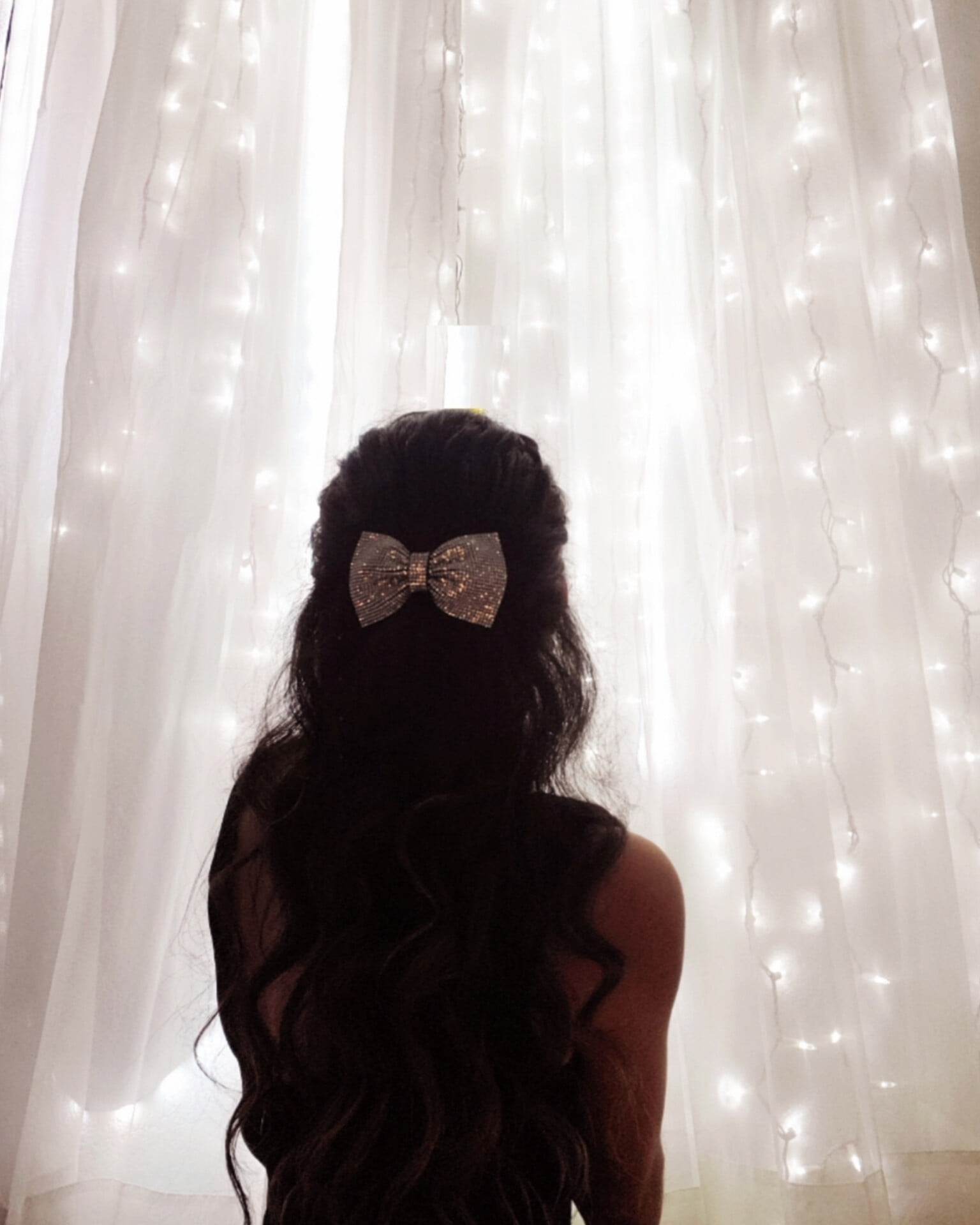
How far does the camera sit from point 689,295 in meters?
1.49

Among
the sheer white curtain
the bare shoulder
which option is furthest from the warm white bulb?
the bare shoulder

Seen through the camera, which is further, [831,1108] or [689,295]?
[689,295]

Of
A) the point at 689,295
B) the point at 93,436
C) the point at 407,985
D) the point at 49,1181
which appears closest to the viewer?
the point at 407,985

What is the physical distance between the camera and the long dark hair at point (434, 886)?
2.57ft

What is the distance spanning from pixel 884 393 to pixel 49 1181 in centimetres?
164

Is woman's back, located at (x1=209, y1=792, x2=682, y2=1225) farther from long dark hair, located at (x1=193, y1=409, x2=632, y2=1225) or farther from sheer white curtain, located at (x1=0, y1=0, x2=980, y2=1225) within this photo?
sheer white curtain, located at (x1=0, y1=0, x2=980, y2=1225)

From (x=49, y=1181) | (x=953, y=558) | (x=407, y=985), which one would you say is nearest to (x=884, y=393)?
(x=953, y=558)

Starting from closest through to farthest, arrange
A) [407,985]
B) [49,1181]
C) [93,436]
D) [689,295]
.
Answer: [407,985] < [49,1181] < [93,436] < [689,295]

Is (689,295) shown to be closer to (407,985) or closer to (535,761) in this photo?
(535,761)

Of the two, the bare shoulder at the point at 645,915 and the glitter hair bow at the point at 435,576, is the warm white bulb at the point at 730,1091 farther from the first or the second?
the glitter hair bow at the point at 435,576

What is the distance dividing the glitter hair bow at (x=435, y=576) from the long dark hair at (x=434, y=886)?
0.05 feet

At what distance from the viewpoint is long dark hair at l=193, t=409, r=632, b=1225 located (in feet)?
2.57

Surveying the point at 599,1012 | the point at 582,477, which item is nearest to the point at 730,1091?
the point at 599,1012

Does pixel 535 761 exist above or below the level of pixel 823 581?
below
